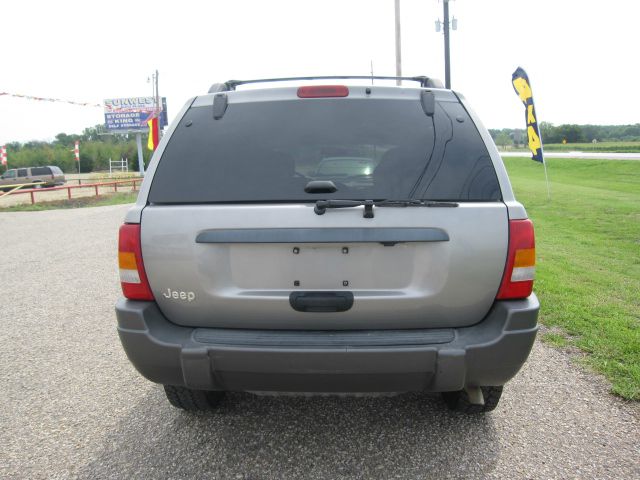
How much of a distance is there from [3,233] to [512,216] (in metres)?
14.2

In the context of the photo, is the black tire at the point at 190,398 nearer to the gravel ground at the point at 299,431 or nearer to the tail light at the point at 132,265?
the gravel ground at the point at 299,431

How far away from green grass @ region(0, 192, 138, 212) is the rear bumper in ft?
69.7

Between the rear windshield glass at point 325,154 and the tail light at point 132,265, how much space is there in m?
0.21

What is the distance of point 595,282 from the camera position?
6.17 meters

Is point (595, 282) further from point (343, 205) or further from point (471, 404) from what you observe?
point (343, 205)

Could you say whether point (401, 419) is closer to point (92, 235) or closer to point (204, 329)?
point (204, 329)

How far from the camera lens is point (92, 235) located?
12.1 m

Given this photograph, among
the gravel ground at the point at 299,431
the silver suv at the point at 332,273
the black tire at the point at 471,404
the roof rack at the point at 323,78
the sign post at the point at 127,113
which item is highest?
the sign post at the point at 127,113

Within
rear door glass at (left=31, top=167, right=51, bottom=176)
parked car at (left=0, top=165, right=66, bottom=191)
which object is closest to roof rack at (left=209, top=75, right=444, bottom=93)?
parked car at (left=0, top=165, right=66, bottom=191)

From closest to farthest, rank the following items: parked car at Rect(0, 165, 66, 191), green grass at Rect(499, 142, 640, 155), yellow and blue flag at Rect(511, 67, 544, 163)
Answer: yellow and blue flag at Rect(511, 67, 544, 163) → parked car at Rect(0, 165, 66, 191) → green grass at Rect(499, 142, 640, 155)

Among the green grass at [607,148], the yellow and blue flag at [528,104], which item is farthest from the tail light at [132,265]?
the green grass at [607,148]

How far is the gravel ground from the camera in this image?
2609 millimetres

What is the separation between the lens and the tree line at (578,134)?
95438 millimetres

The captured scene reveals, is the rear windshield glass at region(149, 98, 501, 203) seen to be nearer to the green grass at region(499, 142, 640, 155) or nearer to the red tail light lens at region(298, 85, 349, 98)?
the red tail light lens at region(298, 85, 349, 98)
